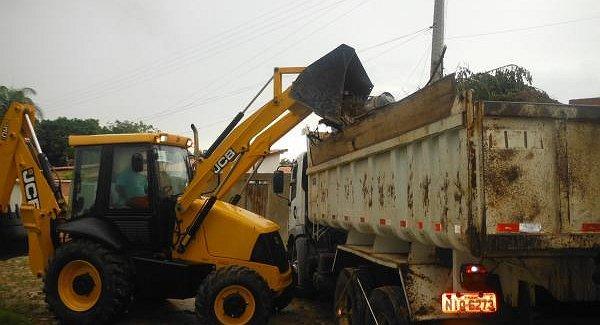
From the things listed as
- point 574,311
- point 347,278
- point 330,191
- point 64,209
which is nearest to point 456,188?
point 574,311

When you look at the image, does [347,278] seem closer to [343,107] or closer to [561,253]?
[343,107]

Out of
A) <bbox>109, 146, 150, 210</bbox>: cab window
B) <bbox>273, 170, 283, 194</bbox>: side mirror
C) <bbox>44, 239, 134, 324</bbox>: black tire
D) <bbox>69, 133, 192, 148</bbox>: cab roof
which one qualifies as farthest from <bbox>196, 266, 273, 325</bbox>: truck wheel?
→ <bbox>273, 170, 283, 194</bbox>: side mirror

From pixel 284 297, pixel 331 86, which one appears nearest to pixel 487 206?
pixel 331 86

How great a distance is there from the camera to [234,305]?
6.21 m

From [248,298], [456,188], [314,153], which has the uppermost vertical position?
[314,153]

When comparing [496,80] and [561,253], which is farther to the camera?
[496,80]

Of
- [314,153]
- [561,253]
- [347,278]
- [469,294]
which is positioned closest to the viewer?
[561,253]

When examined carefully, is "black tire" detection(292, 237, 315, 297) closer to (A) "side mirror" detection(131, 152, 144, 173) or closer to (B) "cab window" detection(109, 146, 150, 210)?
(B) "cab window" detection(109, 146, 150, 210)

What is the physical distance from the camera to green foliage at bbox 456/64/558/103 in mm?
5032

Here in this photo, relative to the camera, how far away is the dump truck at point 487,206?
3379 millimetres

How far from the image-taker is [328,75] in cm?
614

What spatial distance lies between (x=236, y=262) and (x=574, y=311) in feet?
13.3

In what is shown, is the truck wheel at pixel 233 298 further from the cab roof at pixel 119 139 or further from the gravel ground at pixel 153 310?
the cab roof at pixel 119 139

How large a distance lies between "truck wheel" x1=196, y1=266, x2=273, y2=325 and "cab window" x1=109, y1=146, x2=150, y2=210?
1.36 meters
